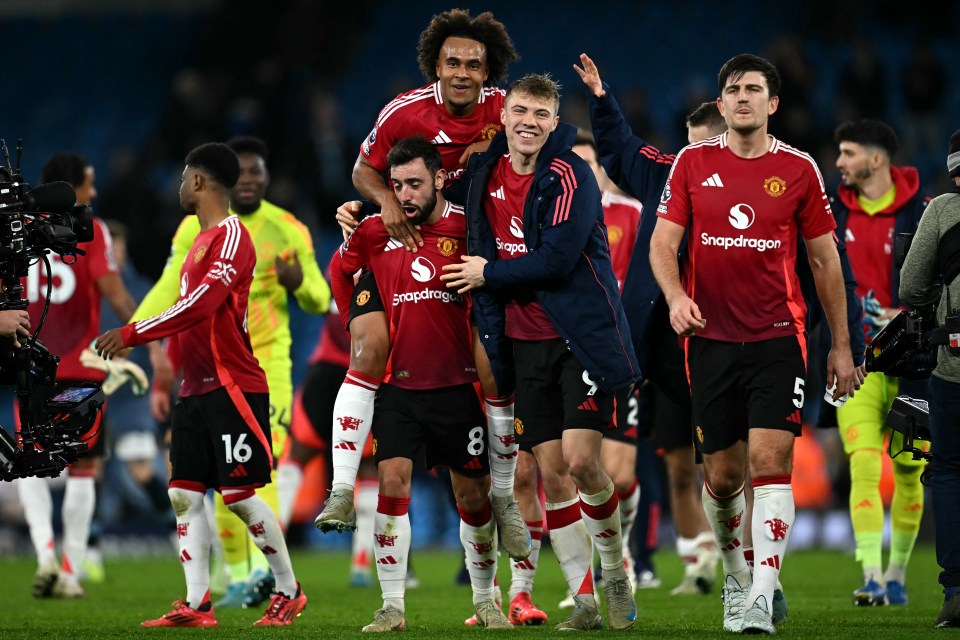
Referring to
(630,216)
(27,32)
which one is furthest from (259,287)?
→ (27,32)

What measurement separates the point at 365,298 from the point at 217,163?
1.50 m

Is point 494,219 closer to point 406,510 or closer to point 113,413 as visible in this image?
point 406,510

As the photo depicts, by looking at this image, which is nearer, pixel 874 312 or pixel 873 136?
pixel 874 312

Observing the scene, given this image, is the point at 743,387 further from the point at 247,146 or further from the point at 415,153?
the point at 247,146

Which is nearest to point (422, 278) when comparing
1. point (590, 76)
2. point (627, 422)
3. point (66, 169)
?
point (590, 76)

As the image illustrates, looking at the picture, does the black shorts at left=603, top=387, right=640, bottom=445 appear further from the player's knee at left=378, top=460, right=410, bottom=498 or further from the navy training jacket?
the player's knee at left=378, top=460, right=410, bottom=498

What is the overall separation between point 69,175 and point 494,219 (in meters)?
4.30

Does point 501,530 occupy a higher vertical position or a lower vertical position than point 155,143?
lower

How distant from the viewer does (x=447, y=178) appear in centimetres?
762

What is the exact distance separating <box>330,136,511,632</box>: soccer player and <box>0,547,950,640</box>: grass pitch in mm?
542

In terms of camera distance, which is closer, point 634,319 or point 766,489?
point 766,489

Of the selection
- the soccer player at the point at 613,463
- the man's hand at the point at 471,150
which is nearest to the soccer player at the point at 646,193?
the soccer player at the point at 613,463

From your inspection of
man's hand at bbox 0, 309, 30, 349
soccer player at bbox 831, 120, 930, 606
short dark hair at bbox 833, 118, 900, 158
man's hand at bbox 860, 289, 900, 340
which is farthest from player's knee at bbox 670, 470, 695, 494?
man's hand at bbox 0, 309, 30, 349

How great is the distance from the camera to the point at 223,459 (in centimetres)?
796
